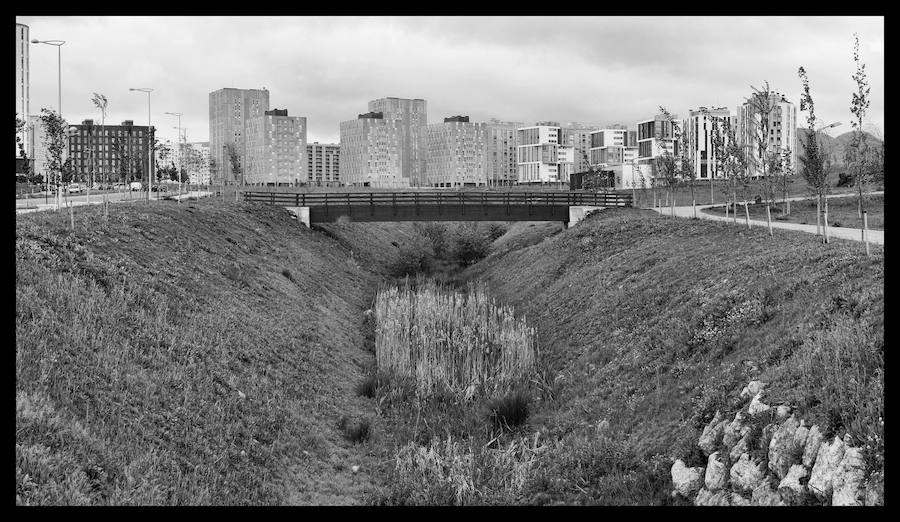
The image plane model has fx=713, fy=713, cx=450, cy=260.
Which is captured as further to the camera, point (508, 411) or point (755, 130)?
point (755, 130)

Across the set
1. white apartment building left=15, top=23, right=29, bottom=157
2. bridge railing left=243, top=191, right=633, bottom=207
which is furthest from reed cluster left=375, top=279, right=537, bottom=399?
white apartment building left=15, top=23, right=29, bottom=157

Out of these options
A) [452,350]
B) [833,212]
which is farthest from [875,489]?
[833,212]

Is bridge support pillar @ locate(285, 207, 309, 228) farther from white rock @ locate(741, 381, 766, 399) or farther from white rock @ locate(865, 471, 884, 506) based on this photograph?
white rock @ locate(865, 471, 884, 506)

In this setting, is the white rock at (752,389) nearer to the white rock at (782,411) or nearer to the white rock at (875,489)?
the white rock at (782,411)

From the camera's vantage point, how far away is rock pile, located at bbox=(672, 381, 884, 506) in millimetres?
9820

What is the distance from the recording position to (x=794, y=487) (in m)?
10.5

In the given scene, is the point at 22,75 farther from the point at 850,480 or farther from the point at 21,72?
the point at 850,480

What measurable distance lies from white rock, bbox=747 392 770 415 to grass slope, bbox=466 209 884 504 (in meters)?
0.17

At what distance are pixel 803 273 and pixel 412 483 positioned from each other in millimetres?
12714

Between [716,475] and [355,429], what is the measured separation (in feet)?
35.5

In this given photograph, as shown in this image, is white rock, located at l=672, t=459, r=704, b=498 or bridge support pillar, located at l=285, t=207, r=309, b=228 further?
bridge support pillar, located at l=285, t=207, r=309, b=228

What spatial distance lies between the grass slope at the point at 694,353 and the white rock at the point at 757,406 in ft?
0.57
